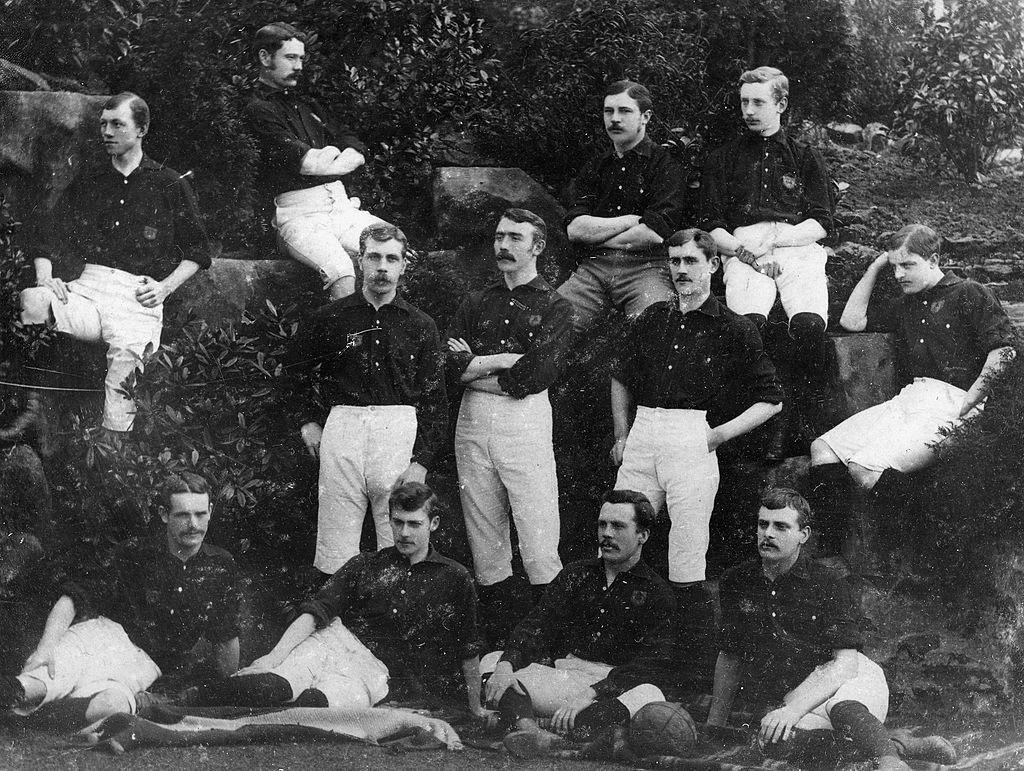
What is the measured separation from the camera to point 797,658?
18.9 feet

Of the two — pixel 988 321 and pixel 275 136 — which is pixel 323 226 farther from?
pixel 988 321

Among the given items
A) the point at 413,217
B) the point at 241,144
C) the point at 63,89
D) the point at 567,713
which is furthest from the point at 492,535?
the point at 63,89

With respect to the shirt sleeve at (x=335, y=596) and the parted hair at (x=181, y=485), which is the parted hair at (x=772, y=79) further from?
the parted hair at (x=181, y=485)

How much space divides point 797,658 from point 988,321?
1.39 metres

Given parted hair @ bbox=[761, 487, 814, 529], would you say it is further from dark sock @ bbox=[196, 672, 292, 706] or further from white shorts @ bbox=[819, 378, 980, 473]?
dark sock @ bbox=[196, 672, 292, 706]

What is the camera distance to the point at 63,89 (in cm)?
643

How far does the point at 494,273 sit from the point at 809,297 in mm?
1147

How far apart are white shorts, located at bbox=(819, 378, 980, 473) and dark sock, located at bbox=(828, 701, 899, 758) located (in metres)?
0.85

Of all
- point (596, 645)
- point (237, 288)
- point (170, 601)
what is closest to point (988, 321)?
point (596, 645)

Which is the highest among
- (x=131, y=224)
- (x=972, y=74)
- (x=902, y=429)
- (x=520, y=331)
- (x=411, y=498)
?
(x=972, y=74)

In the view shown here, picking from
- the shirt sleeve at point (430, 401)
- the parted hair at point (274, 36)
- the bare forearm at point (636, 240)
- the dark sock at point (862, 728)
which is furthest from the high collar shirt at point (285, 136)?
the dark sock at point (862, 728)

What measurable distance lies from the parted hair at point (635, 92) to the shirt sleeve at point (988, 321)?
1345mm

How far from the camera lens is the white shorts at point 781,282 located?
20.0 feet

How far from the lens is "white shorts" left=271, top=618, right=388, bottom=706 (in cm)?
584
